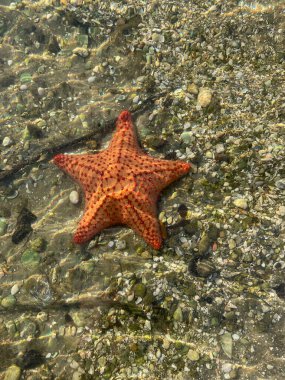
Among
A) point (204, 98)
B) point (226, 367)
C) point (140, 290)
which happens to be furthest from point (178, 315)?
point (204, 98)

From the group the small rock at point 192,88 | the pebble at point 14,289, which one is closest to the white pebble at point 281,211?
the small rock at point 192,88

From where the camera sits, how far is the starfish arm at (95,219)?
5.12m

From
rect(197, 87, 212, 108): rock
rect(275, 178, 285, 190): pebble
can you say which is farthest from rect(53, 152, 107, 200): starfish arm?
rect(275, 178, 285, 190): pebble

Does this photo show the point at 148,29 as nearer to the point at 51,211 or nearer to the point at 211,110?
the point at 211,110

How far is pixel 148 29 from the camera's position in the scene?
6.69 meters

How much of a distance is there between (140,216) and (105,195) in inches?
21.7

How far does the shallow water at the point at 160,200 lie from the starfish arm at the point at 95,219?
19 cm

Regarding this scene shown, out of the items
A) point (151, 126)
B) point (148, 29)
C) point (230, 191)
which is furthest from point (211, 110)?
point (148, 29)

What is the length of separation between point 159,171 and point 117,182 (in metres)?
0.62

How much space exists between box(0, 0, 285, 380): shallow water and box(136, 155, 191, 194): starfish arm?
225 mm

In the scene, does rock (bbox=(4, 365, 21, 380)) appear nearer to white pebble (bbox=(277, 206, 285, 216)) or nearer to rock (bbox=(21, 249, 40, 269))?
rock (bbox=(21, 249, 40, 269))

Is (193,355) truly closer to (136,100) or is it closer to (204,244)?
(204,244)

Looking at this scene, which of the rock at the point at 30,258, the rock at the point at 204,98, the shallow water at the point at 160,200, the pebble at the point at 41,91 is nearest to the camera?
the shallow water at the point at 160,200

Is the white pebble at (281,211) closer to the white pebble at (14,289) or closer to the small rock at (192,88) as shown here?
the small rock at (192,88)
